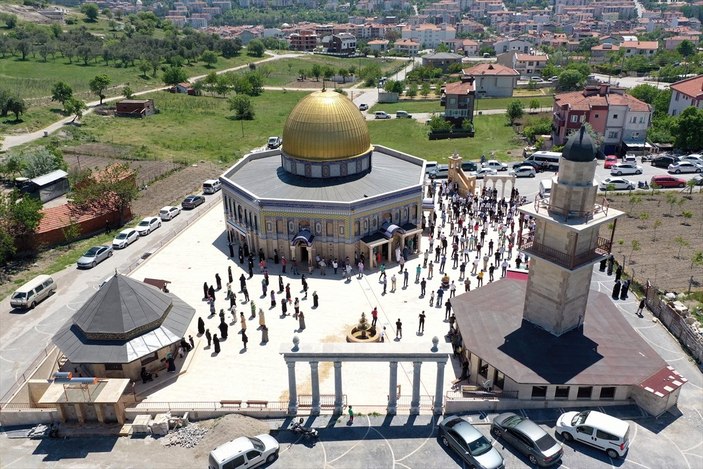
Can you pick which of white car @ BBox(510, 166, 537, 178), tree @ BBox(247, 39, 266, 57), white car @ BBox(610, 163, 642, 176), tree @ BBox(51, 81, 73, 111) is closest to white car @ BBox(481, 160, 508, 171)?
white car @ BBox(510, 166, 537, 178)

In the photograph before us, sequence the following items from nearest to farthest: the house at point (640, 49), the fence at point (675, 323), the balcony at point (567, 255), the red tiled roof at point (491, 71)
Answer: the balcony at point (567, 255), the fence at point (675, 323), the red tiled roof at point (491, 71), the house at point (640, 49)

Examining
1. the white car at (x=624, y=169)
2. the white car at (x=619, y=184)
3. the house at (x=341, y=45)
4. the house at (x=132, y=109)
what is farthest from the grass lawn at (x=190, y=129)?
the house at (x=341, y=45)

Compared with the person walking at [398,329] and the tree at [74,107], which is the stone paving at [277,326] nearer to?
the person walking at [398,329]

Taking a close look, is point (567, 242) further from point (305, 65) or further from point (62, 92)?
point (305, 65)

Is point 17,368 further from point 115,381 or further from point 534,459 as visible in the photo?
point 534,459

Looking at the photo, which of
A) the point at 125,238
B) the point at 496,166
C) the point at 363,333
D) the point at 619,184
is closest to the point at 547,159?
the point at 496,166

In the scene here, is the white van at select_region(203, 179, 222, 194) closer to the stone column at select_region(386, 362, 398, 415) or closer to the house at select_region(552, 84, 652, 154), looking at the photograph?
the stone column at select_region(386, 362, 398, 415)

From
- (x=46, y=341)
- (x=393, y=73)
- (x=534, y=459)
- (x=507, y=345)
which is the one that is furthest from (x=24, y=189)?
(x=393, y=73)
